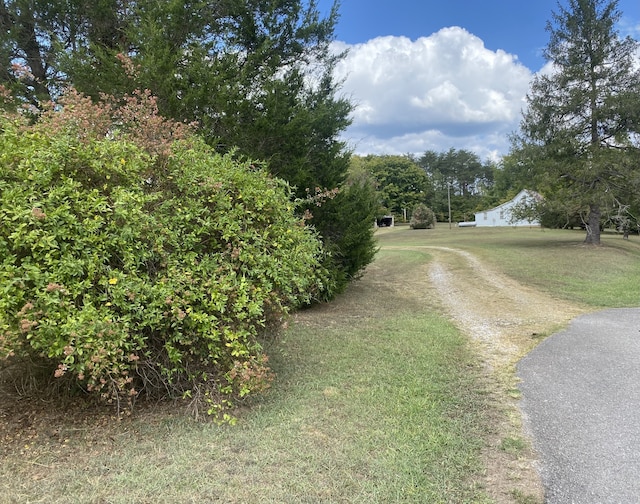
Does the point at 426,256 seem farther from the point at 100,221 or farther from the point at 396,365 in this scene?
the point at 100,221

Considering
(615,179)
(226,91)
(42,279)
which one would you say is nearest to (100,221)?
(42,279)

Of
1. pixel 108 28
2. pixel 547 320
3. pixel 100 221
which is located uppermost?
pixel 108 28

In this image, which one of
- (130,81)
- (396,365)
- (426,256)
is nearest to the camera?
(396,365)

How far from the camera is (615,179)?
1842 cm

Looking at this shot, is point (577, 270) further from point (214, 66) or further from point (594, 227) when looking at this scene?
point (214, 66)

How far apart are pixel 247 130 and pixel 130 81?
209cm

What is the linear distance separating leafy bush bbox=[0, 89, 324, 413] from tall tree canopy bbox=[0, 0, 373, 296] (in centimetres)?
312

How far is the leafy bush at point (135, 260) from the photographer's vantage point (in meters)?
2.76

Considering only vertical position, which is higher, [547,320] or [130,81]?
[130,81]

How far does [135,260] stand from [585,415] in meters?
3.98

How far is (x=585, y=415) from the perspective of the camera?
11.9 feet

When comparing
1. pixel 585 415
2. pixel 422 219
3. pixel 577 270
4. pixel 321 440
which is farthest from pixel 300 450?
pixel 422 219

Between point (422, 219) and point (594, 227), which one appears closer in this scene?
point (594, 227)

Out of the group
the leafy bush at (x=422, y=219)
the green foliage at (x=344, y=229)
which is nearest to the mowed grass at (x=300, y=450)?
the green foliage at (x=344, y=229)
